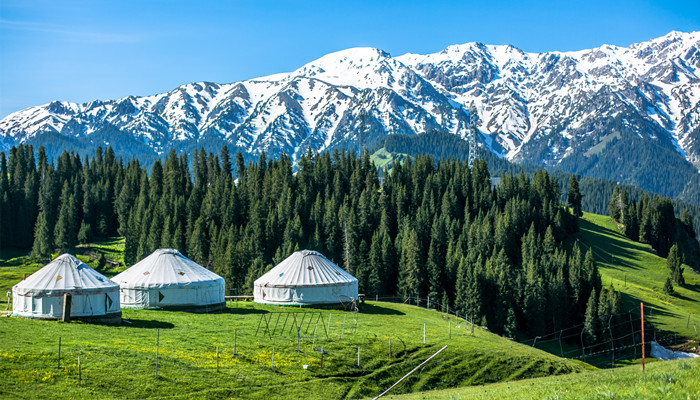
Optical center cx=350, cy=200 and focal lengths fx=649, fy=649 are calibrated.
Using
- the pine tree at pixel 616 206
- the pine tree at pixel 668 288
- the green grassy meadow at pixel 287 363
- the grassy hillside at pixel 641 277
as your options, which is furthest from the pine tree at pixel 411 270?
Result: the pine tree at pixel 616 206

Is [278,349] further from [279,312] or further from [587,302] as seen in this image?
[587,302]

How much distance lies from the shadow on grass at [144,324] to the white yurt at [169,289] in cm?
785

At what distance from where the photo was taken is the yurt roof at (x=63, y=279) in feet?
148

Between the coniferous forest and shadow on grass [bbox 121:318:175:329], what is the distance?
40.3m

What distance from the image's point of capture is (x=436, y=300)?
3794 inches

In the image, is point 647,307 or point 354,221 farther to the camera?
point 354,221

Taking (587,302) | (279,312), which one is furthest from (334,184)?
(279,312)

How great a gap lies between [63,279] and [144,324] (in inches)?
255

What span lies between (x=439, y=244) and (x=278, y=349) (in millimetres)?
79812

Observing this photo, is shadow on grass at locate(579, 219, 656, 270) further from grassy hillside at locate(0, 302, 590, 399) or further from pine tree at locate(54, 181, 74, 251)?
pine tree at locate(54, 181, 74, 251)

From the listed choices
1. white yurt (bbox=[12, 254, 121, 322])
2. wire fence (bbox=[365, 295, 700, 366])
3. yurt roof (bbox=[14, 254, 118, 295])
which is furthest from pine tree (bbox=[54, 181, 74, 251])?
white yurt (bbox=[12, 254, 121, 322])

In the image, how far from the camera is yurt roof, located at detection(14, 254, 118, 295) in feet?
148

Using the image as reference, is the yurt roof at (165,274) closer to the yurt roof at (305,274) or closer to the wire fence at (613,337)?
the yurt roof at (305,274)

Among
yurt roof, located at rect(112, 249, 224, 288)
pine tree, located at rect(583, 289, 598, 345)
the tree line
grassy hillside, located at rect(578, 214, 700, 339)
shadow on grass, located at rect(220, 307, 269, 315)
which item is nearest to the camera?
yurt roof, located at rect(112, 249, 224, 288)
